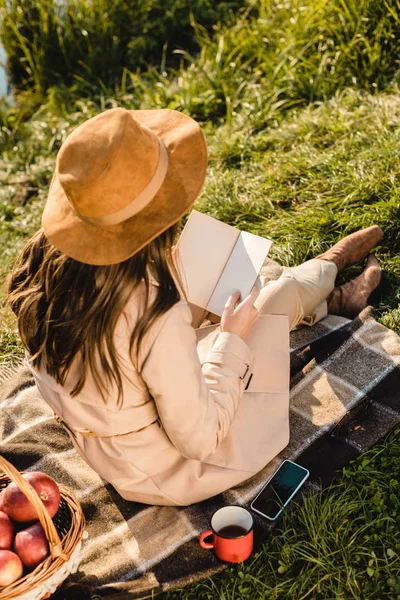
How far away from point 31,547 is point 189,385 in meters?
0.77

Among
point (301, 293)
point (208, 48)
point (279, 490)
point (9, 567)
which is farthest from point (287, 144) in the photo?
point (9, 567)

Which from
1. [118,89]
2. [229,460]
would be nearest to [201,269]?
[229,460]

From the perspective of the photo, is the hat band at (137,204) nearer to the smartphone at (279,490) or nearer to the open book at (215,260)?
the open book at (215,260)

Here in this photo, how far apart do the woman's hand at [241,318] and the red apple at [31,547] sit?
104cm

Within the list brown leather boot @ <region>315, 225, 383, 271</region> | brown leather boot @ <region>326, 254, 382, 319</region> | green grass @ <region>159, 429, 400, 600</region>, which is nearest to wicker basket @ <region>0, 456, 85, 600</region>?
green grass @ <region>159, 429, 400, 600</region>

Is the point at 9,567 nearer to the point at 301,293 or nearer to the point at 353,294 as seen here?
the point at 301,293

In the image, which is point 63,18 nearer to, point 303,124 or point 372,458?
point 303,124

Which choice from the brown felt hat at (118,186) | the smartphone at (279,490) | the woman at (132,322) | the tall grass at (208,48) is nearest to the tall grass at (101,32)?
the tall grass at (208,48)

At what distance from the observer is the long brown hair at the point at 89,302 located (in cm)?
216

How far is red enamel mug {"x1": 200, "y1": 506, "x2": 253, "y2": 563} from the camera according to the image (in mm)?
2459

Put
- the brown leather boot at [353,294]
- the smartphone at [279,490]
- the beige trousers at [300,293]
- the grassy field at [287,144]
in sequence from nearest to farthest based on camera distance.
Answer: the grassy field at [287,144]
the smartphone at [279,490]
the beige trousers at [300,293]
the brown leather boot at [353,294]

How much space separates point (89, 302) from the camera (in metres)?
2.16

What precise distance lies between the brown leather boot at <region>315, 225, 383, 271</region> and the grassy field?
12 centimetres

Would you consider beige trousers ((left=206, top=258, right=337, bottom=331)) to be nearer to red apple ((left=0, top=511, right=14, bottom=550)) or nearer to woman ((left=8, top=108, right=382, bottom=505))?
woman ((left=8, top=108, right=382, bottom=505))
